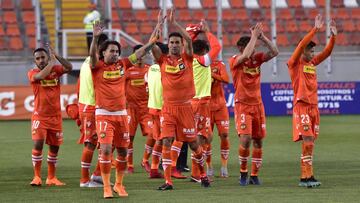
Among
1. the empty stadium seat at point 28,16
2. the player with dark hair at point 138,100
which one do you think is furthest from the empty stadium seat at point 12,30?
the player with dark hair at point 138,100

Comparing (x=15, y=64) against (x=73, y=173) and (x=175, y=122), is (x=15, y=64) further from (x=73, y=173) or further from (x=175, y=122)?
(x=175, y=122)

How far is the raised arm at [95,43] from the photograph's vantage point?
478 inches

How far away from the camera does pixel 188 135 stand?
44.5ft

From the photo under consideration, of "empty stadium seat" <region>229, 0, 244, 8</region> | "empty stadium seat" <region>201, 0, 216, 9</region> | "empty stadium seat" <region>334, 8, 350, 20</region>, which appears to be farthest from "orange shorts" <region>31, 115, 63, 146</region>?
"empty stadium seat" <region>334, 8, 350, 20</region>

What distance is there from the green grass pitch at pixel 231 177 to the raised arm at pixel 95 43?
1.82 meters

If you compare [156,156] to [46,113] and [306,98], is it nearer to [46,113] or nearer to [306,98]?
[46,113]

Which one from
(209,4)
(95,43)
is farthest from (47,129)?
(209,4)

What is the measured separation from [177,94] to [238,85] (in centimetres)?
112

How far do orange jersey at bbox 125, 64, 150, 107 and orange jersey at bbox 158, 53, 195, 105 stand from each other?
294 centimetres

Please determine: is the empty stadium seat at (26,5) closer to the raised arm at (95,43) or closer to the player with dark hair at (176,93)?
the player with dark hair at (176,93)

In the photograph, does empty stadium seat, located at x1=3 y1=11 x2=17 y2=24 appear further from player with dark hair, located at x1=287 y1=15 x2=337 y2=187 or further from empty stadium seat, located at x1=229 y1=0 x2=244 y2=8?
player with dark hair, located at x1=287 y1=15 x2=337 y2=187

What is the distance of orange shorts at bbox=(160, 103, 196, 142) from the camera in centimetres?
1354

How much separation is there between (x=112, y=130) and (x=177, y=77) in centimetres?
138

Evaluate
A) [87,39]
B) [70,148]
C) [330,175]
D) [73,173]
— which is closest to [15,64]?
[87,39]
